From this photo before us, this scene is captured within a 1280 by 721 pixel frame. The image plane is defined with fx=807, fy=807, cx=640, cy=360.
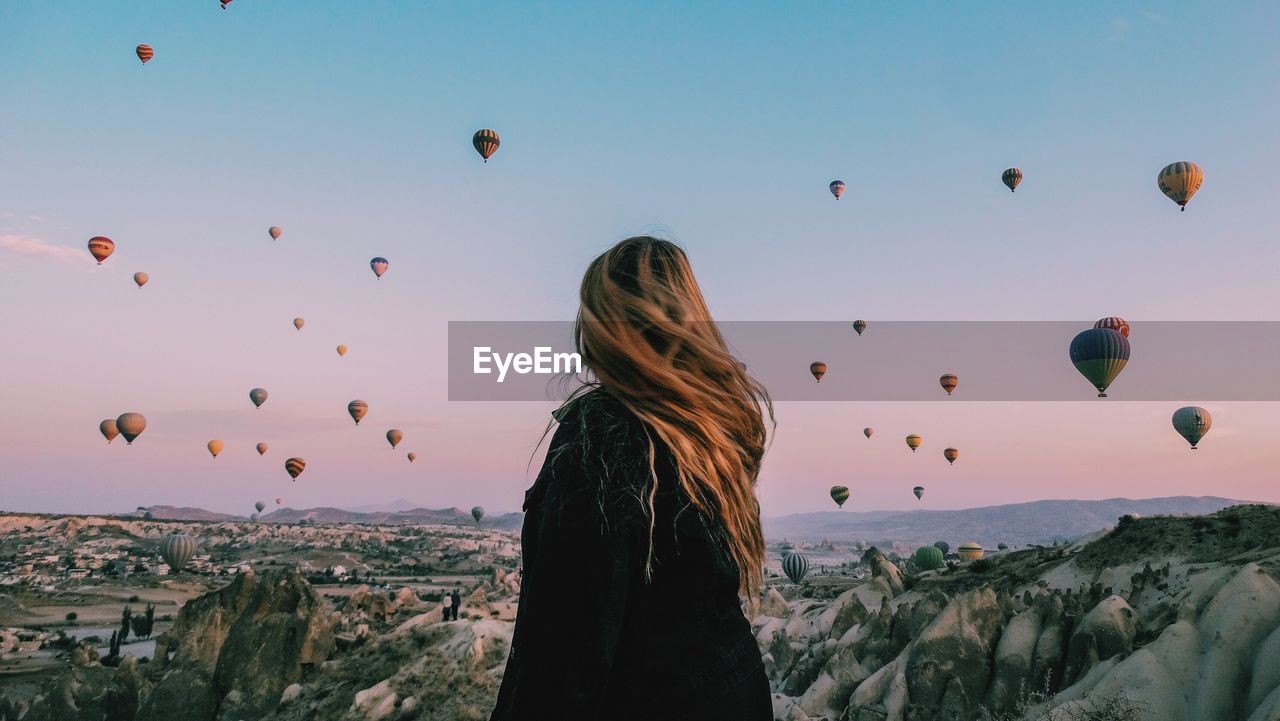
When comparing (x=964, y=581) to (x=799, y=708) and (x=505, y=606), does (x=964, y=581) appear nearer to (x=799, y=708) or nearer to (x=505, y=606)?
(x=799, y=708)

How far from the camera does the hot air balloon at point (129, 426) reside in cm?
6338

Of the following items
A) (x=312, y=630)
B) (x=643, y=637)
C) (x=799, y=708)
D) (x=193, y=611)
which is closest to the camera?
(x=643, y=637)

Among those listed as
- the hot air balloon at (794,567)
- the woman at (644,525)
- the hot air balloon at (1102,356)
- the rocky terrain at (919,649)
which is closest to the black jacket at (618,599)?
the woman at (644,525)

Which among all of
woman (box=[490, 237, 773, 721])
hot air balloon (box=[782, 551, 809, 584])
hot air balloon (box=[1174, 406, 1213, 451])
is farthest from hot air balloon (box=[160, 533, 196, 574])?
woman (box=[490, 237, 773, 721])

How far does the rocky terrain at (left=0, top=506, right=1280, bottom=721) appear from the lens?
16.1 m

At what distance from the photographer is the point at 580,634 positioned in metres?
1.91

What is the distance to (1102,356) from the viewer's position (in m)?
41.3

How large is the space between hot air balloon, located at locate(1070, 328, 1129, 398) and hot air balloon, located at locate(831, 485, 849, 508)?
31.2m

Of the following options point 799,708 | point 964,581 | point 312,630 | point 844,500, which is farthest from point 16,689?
point 844,500

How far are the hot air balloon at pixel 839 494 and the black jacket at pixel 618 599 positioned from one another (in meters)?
71.4

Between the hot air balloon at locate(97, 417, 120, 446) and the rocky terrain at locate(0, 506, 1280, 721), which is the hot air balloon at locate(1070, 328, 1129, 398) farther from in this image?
the hot air balloon at locate(97, 417, 120, 446)

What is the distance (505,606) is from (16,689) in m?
27.1

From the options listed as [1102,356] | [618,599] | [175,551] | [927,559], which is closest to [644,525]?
[618,599]

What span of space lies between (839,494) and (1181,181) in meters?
38.6
